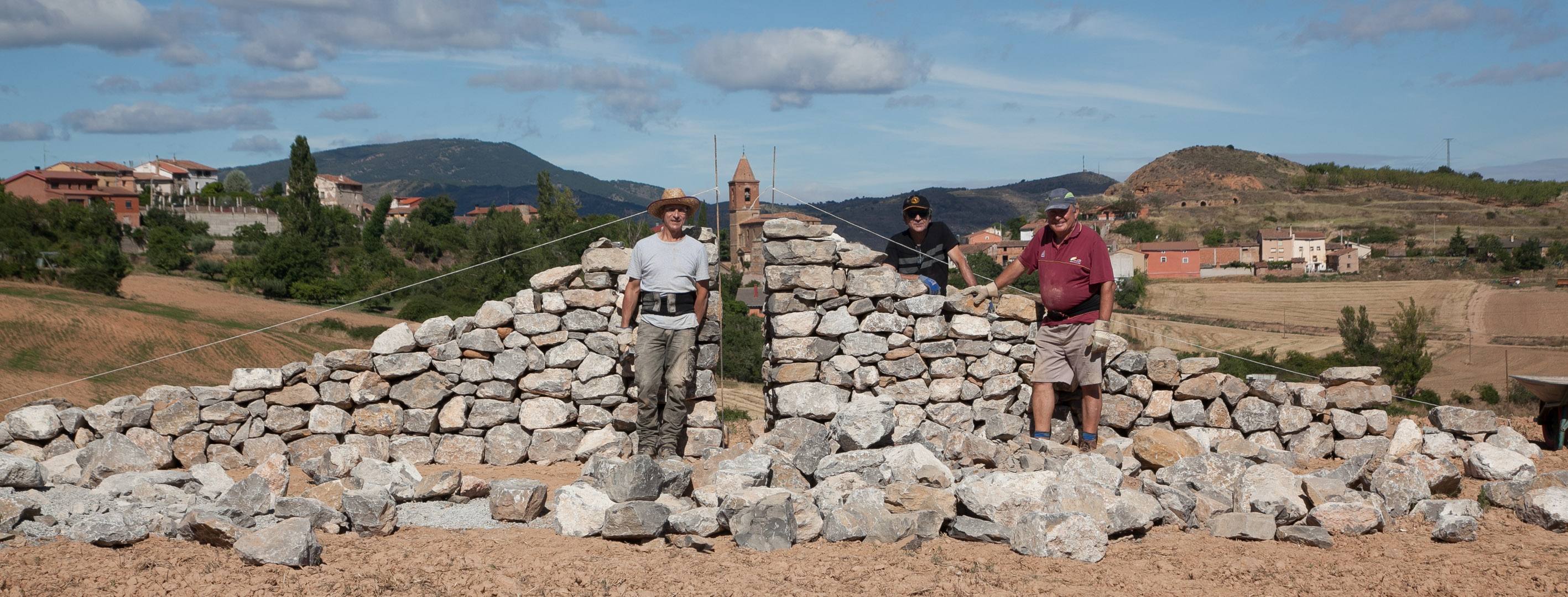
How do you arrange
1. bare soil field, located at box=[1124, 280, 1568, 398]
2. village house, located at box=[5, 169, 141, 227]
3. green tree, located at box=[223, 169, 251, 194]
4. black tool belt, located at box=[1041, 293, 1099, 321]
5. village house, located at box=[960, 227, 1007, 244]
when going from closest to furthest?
black tool belt, located at box=[1041, 293, 1099, 321] < bare soil field, located at box=[1124, 280, 1568, 398] < village house, located at box=[960, 227, 1007, 244] < village house, located at box=[5, 169, 141, 227] < green tree, located at box=[223, 169, 251, 194]

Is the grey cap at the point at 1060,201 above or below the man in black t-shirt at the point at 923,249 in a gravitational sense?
above

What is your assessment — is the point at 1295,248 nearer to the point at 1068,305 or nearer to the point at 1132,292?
the point at 1132,292

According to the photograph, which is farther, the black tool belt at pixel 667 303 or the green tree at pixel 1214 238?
the green tree at pixel 1214 238

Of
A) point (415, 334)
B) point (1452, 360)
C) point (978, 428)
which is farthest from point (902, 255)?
point (1452, 360)

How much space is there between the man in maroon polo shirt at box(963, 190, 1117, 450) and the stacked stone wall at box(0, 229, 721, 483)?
2.47 metres

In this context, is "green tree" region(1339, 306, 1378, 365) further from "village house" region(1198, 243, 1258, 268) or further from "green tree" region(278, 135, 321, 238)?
"green tree" region(278, 135, 321, 238)

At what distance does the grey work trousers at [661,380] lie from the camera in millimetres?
7062

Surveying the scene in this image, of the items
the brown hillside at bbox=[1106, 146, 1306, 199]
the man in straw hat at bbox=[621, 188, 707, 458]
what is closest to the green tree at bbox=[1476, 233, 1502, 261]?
the brown hillside at bbox=[1106, 146, 1306, 199]

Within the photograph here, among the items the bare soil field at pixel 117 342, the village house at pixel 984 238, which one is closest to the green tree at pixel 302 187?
the bare soil field at pixel 117 342

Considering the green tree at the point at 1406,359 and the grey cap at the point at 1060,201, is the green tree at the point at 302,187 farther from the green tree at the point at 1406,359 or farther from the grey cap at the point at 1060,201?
the grey cap at the point at 1060,201

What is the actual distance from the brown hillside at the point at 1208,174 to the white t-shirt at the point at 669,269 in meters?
101

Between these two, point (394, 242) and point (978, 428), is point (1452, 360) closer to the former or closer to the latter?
point (978, 428)

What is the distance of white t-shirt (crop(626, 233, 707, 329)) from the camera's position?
7.00m

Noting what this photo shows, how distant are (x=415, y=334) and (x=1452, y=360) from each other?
35078 millimetres
